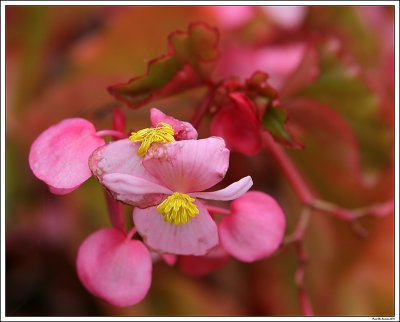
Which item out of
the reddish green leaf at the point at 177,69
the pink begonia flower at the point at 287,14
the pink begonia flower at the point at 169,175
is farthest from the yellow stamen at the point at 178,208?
the pink begonia flower at the point at 287,14

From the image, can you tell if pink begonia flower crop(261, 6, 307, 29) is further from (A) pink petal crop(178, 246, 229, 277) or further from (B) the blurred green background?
(A) pink petal crop(178, 246, 229, 277)

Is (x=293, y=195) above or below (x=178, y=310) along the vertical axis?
above

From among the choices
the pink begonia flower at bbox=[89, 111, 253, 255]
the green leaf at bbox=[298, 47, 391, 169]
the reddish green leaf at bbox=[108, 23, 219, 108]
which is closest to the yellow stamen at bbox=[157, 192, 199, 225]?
the pink begonia flower at bbox=[89, 111, 253, 255]

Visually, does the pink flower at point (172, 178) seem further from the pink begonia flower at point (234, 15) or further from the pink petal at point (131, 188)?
the pink begonia flower at point (234, 15)

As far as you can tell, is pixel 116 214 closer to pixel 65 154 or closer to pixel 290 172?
pixel 65 154

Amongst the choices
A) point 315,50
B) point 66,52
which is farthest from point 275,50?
point 66,52

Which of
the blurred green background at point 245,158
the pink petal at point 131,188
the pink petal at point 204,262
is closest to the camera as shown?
the pink petal at point 131,188

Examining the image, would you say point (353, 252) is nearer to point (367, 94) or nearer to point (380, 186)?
point (380, 186)
